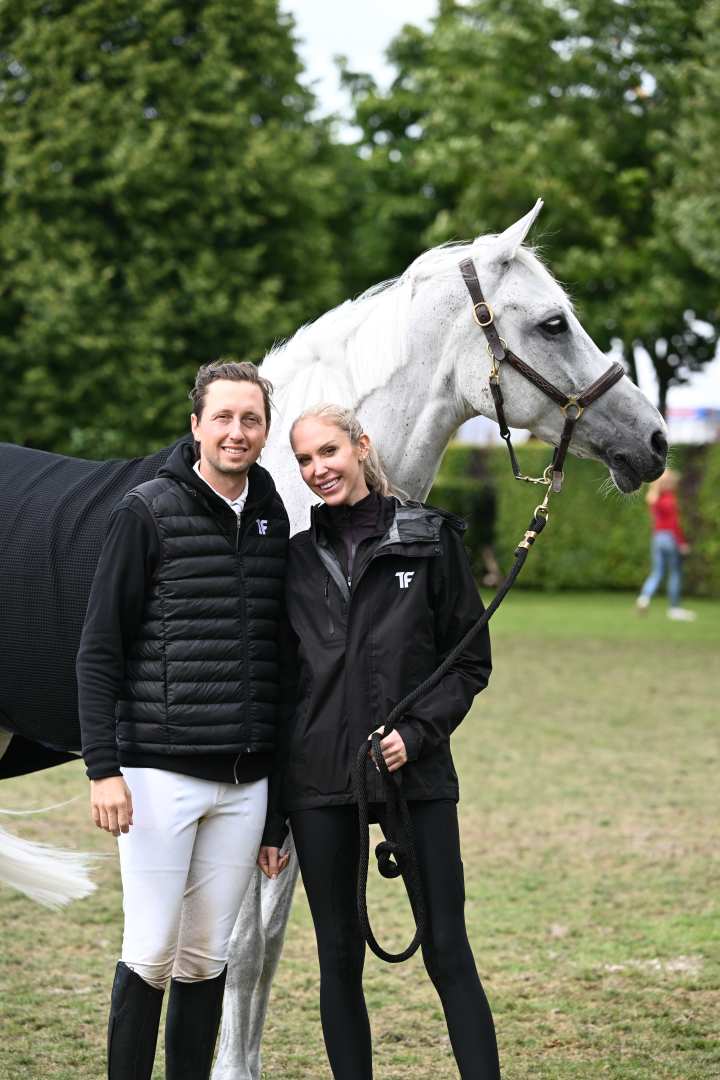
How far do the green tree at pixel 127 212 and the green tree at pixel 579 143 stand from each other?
14.9 feet

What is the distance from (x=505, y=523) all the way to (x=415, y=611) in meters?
21.8

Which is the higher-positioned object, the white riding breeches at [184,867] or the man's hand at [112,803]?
the man's hand at [112,803]

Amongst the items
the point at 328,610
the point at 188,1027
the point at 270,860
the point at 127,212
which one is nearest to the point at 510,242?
the point at 328,610

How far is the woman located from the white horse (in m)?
0.57

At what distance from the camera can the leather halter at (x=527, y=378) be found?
12.9 ft

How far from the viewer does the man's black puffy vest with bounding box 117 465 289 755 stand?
319cm

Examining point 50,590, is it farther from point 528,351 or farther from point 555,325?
point 555,325

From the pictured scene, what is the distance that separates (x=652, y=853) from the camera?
7.12 metres

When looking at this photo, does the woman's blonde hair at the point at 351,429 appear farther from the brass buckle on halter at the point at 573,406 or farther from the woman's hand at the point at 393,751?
the brass buckle on halter at the point at 573,406

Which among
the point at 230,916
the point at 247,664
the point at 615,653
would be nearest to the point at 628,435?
the point at 247,664

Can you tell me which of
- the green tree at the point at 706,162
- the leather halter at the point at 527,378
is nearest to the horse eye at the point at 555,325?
the leather halter at the point at 527,378

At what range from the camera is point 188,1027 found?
3389 millimetres

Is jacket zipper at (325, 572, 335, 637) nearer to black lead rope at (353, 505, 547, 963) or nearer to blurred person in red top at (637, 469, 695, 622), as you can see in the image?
black lead rope at (353, 505, 547, 963)

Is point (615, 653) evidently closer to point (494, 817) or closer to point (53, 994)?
point (494, 817)
